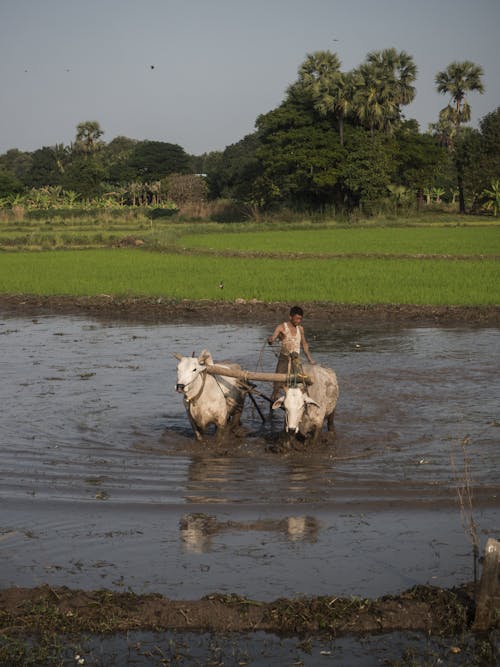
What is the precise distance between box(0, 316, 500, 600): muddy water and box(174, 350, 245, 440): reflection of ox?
0.33m

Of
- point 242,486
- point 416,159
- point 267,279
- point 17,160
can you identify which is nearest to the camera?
point 242,486

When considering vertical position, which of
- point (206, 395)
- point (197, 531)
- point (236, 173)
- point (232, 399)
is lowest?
point (197, 531)

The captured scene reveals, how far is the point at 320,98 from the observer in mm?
60312

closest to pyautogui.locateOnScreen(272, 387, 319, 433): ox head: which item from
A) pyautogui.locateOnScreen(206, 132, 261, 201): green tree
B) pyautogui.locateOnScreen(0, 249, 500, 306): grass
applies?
pyautogui.locateOnScreen(0, 249, 500, 306): grass

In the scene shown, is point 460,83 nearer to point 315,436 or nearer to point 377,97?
point 377,97

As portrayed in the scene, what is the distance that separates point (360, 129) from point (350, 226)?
1151cm

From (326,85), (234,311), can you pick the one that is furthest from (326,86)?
(234,311)

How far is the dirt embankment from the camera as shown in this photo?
19.5 meters

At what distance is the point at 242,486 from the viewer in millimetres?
8227

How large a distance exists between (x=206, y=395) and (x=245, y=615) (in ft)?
14.0

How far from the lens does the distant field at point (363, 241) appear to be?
3534 centimetres

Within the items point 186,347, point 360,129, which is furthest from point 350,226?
point 186,347

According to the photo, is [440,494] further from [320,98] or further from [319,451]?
[320,98]

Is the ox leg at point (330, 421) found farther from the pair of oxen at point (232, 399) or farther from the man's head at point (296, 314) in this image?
the man's head at point (296, 314)
